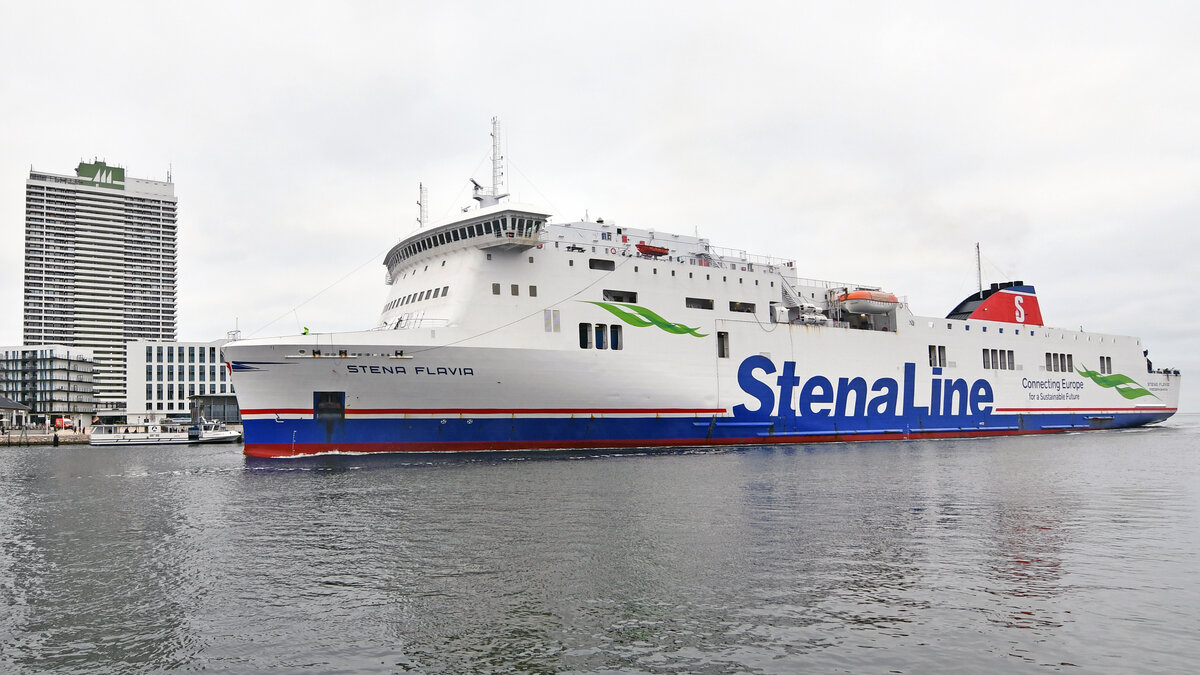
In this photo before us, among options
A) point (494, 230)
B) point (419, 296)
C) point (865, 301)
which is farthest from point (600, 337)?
point (865, 301)

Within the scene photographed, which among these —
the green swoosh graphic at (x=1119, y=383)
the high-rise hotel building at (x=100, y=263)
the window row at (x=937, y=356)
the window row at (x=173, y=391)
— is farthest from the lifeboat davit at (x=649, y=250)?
the high-rise hotel building at (x=100, y=263)

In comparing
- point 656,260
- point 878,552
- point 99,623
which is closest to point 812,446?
point 656,260

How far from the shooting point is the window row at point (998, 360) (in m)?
43.6

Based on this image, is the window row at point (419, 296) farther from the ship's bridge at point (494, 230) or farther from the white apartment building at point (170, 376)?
the white apartment building at point (170, 376)

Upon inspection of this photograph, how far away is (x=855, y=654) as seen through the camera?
744cm

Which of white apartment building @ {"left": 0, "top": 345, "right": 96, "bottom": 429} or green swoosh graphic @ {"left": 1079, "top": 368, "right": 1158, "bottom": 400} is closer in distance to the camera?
green swoosh graphic @ {"left": 1079, "top": 368, "right": 1158, "bottom": 400}

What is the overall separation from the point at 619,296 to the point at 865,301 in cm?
1358

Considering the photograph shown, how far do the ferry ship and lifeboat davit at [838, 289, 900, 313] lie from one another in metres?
0.08

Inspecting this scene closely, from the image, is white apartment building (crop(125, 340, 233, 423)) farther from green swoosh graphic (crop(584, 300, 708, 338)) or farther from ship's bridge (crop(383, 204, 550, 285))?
green swoosh graphic (crop(584, 300, 708, 338))

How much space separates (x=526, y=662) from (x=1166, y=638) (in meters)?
6.07

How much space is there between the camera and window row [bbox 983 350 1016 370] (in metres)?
43.6

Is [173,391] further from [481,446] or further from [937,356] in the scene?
[937,356]

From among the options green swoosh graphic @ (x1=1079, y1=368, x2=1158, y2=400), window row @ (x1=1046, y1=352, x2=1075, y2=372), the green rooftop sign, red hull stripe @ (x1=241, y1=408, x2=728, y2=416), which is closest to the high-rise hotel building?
the green rooftop sign

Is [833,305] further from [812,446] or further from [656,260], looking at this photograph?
[656,260]
